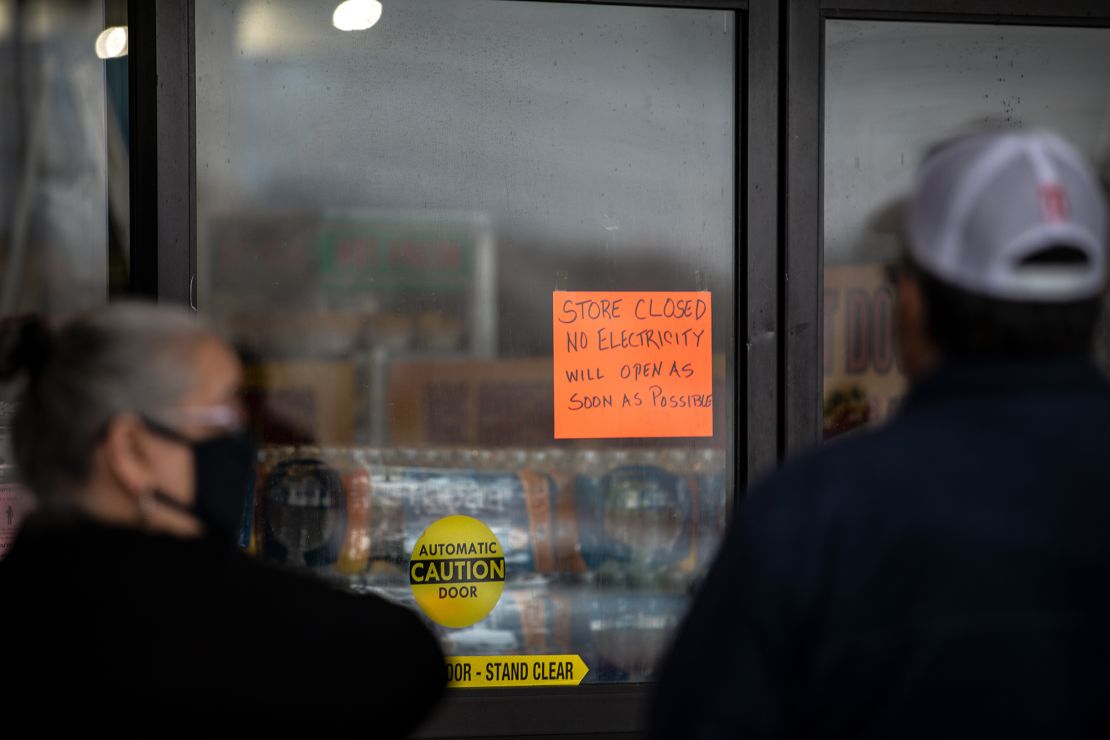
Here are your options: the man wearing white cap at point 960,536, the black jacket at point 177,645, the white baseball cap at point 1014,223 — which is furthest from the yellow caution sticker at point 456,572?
the white baseball cap at point 1014,223

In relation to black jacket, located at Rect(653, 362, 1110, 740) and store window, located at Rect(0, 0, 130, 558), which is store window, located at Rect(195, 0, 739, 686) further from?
black jacket, located at Rect(653, 362, 1110, 740)

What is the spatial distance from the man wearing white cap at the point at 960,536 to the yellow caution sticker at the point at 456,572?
200 cm

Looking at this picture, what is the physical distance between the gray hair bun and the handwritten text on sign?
1.79 meters

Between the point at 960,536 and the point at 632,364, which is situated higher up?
the point at 632,364

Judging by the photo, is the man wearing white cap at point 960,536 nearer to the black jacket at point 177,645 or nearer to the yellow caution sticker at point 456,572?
the black jacket at point 177,645

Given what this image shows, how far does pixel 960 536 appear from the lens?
4.28 feet

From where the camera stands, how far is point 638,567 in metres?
3.48

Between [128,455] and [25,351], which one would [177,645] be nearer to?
[128,455]

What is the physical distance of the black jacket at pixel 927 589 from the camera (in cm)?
130

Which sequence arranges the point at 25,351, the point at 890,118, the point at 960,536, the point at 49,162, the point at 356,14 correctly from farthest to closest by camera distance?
the point at 49,162 < the point at 890,118 < the point at 356,14 < the point at 25,351 < the point at 960,536

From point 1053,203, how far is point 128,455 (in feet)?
3.83

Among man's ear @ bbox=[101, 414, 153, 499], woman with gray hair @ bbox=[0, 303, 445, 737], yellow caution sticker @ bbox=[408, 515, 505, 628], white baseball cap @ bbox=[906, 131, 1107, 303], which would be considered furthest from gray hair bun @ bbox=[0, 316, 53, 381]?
yellow caution sticker @ bbox=[408, 515, 505, 628]

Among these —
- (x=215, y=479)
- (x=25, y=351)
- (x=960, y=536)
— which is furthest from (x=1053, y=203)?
(x=25, y=351)

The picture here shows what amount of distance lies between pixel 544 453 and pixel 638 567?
403mm
